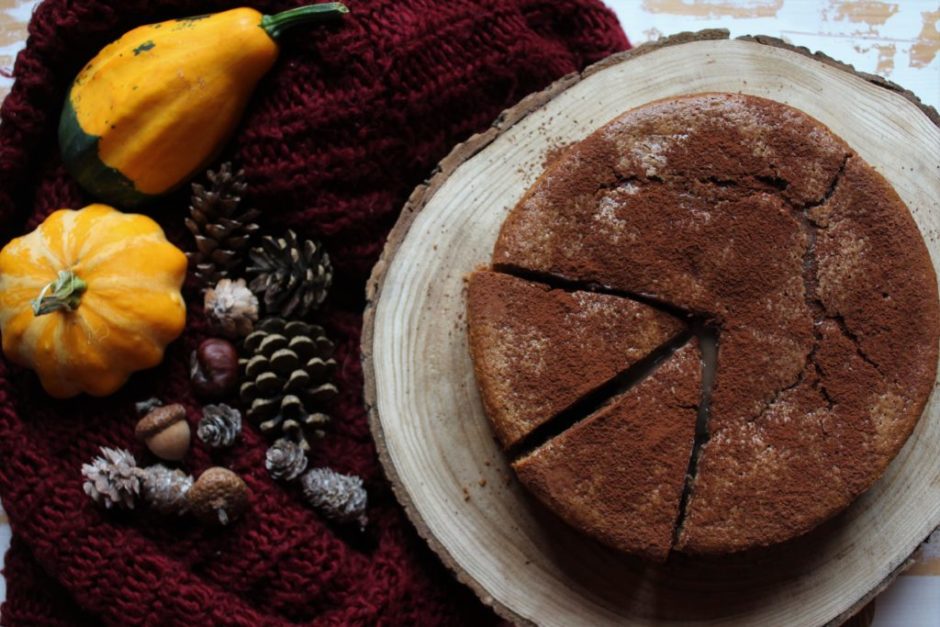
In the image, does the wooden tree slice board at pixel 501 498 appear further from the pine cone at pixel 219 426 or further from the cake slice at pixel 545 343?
the pine cone at pixel 219 426

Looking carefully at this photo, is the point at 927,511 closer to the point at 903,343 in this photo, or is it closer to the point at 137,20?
the point at 903,343

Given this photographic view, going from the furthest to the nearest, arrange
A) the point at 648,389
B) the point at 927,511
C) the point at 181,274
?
the point at 181,274 < the point at 927,511 < the point at 648,389

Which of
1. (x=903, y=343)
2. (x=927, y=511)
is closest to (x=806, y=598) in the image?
Result: (x=927, y=511)

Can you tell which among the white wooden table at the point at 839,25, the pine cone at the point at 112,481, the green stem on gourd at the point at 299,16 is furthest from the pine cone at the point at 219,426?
the white wooden table at the point at 839,25

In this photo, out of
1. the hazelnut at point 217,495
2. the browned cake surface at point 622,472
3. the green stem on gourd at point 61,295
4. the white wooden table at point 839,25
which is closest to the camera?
the browned cake surface at point 622,472

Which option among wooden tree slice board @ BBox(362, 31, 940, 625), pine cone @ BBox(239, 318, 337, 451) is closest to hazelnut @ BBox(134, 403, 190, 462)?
pine cone @ BBox(239, 318, 337, 451)

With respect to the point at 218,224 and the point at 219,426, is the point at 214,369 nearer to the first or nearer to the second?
the point at 219,426
